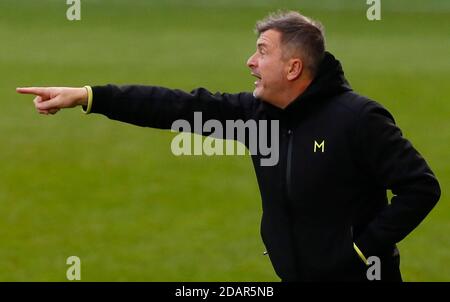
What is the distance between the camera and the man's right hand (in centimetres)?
584

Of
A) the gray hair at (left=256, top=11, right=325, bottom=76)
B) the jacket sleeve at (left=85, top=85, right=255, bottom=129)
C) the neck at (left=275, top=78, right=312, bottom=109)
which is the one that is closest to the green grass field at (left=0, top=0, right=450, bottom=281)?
the jacket sleeve at (left=85, top=85, right=255, bottom=129)

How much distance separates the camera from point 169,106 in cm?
616

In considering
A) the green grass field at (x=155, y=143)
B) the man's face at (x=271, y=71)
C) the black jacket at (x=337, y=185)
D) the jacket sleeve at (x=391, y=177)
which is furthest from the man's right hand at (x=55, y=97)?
the green grass field at (x=155, y=143)

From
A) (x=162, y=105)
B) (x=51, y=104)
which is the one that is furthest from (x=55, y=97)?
(x=162, y=105)

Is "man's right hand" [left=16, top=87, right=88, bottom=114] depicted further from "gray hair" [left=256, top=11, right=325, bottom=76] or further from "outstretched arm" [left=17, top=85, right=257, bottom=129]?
"gray hair" [left=256, top=11, right=325, bottom=76]

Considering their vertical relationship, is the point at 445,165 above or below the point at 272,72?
below

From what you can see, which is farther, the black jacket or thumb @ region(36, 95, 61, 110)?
thumb @ region(36, 95, 61, 110)

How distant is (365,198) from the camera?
19.1 feet

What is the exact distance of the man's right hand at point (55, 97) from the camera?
5836mm

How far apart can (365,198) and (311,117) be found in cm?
50

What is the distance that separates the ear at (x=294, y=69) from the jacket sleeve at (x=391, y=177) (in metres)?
0.41

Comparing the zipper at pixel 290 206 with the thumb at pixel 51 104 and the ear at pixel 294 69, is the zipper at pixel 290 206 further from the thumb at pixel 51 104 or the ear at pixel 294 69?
the thumb at pixel 51 104
